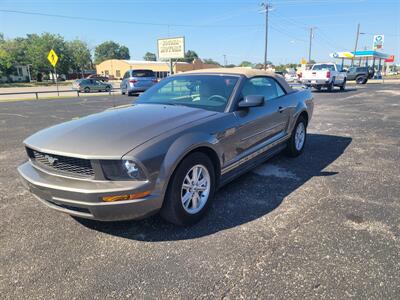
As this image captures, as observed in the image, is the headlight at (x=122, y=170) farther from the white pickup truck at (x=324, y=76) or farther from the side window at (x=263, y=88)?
the white pickup truck at (x=324, y=76)

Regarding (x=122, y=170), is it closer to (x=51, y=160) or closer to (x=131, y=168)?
(x=131, y=168)

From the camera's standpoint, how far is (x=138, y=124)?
303 cm

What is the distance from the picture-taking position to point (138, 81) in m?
20.2

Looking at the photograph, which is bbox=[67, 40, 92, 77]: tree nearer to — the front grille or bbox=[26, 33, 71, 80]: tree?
bbox=[26, 33, 71, 80]: tree

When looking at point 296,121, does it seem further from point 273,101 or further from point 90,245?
point 90,245

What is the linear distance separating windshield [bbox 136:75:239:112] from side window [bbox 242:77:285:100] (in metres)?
0.21

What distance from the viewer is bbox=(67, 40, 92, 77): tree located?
75.6 meters

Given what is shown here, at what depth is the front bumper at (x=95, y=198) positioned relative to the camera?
2480mm

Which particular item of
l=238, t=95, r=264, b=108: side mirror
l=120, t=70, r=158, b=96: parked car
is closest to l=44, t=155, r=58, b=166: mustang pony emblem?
l=238, t=95, r=264, b=108: side mirror

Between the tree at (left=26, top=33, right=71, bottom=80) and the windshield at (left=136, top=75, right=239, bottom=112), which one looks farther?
the tree at (left=26, top=33, right=71, bottom=80)

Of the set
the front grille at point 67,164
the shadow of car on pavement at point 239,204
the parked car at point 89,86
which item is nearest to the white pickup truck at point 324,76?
the shadow of car on pavement at point 239,204

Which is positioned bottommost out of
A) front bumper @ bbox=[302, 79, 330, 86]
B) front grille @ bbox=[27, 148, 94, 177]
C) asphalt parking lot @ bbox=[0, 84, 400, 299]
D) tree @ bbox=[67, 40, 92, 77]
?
asphalt parking lot @ bbox=[0, 84, 400, 299]

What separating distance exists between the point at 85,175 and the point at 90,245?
71 centimetres

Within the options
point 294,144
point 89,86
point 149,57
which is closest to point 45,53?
point 89,86
